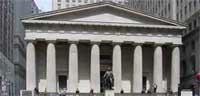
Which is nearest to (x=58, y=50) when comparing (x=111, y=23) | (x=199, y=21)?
(x=111, y=23)

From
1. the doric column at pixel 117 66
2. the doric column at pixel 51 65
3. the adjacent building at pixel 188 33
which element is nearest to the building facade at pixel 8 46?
the doric column at pixel 51 65

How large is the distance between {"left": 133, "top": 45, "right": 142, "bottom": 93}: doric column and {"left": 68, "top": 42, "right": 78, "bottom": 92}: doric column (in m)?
9.11

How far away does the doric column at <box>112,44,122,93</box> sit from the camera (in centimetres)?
7800

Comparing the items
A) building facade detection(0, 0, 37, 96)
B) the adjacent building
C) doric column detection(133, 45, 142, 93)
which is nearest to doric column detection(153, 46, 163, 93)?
doric column detection(133, 45, 142, 93)

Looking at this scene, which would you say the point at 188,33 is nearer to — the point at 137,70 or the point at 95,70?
the point at 137,70

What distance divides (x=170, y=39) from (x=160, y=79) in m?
6.61

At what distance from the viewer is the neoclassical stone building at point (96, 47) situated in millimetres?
77188

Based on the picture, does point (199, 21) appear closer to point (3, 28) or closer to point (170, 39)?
point (170, 39)

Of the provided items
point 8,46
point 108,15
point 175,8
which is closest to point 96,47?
point 108,15

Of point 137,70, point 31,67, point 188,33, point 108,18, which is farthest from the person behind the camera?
point 188,33

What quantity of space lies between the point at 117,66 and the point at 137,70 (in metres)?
3.29

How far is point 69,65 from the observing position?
254 ft

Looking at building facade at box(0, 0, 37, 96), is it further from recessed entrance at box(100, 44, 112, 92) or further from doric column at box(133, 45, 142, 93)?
→ doric column at box(133, 45, 142, 93)

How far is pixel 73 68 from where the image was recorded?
254ft
